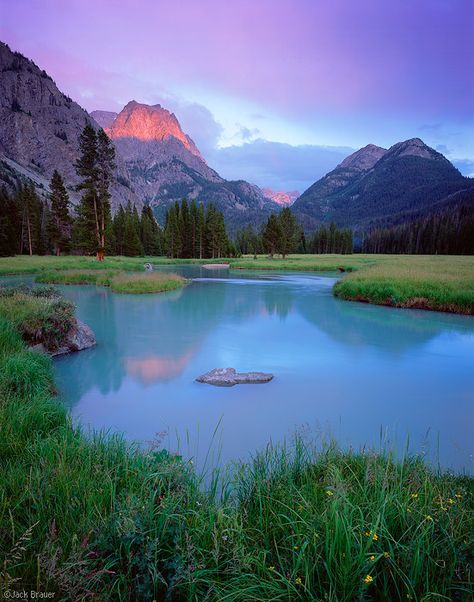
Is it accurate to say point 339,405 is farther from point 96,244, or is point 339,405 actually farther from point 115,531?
point 96,244

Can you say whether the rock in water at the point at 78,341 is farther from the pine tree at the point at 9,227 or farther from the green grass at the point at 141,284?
the pine tree at the point at 9,227

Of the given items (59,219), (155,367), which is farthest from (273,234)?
(155,367)

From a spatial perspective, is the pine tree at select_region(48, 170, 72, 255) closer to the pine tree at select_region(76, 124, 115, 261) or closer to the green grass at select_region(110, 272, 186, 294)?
the pine tree at select_region(76, 124, 115, 261)

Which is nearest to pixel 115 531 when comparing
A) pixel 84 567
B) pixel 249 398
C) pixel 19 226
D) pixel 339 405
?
pixel 84 567

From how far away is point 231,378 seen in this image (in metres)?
9.45

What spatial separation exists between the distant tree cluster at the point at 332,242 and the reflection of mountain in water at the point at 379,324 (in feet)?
360

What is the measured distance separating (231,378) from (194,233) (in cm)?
8280

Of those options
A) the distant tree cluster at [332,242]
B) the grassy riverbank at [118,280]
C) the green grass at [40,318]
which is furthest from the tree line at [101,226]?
the distant tree cluster at [332,242]

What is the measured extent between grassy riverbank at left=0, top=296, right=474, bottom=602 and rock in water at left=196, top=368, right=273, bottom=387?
17.0 feet

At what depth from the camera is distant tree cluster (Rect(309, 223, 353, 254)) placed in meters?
128

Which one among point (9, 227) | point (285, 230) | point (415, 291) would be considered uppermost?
point (285, 230)

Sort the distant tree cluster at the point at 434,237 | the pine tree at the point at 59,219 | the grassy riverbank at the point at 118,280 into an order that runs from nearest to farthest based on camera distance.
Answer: the grassy riverbank at the point at 118,280 → the pine tree at the point at 59,219 → the distant tree cluster at the point at 434,237

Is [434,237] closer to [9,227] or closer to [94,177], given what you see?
[94,177]

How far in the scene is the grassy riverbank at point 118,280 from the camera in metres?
29.0
